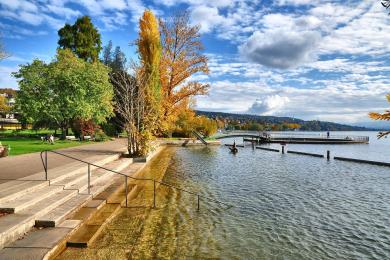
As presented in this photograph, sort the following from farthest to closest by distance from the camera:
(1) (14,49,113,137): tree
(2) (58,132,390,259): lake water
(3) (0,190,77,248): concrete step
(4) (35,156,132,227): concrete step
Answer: (1) (14,49,113,137): tree
(4) (35,156,132,227): concrete step
(2) (58,132,390,259): lake water
(3) (0,190,77,248): concrete step

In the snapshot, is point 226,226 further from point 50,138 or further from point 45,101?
point 45,101

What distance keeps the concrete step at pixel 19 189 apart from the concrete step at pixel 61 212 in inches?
42.6

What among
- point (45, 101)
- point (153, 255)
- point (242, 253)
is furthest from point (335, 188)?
→ point (45, 101)

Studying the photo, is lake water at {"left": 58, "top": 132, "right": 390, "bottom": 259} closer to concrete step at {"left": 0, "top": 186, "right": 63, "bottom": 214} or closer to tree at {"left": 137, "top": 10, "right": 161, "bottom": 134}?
concrete step at {"left": 0, "top": 186, "right": 63, "bottom": 214}

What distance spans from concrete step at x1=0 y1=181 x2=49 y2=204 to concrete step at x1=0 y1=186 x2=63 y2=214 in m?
0.09

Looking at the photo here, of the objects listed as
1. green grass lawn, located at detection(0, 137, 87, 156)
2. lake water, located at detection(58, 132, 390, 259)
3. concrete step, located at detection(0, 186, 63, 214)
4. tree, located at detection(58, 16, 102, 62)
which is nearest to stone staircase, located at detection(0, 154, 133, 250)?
concrete step, located at detection(0, 186, 63, 214)

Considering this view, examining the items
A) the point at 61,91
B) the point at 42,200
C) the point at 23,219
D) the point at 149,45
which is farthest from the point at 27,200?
the point at 149,45

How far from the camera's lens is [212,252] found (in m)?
7.93

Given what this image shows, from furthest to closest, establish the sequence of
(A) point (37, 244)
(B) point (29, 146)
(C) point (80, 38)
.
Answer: (C) point (80, 38) < (B) point (29, 146) < (A) point (37, 244)

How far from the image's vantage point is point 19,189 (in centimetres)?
947

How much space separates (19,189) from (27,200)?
3.03 feet

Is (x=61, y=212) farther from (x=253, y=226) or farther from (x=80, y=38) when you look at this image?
(x=80, y=38)

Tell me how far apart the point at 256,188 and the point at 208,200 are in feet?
12.7

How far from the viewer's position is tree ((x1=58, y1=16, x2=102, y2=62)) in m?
49.0
